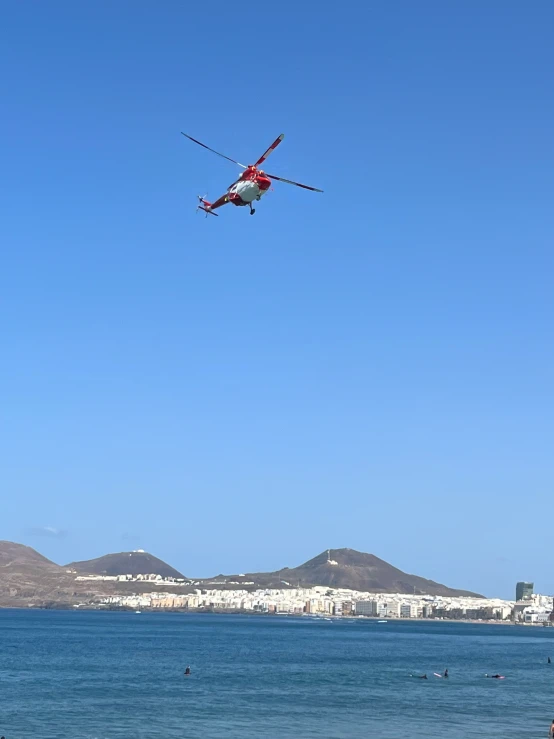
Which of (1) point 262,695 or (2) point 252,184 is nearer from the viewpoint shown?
(2) point 252,184

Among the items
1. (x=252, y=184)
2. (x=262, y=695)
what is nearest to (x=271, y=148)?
(x=252, y=184)

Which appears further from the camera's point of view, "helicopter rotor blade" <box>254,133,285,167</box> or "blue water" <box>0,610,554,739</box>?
"blue water" <box>0,610,554,739</box>

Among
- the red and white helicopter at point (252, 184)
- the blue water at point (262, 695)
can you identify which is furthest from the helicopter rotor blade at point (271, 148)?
the blue water at point (262, 695)

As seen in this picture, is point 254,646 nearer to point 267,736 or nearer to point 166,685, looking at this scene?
point 166,685

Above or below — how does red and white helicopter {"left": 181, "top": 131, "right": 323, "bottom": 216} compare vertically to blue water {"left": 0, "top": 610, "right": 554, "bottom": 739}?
above

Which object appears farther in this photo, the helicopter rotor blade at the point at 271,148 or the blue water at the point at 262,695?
the blue water at the point at 262,695

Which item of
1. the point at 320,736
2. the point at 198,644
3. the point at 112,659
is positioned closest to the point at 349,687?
the point at 320,736

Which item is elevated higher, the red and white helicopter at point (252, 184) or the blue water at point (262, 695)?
the red and white helicopter at point (252, 184)

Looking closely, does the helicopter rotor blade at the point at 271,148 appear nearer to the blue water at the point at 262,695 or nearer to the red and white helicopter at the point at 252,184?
the red and white helicopter at the point at 252,184

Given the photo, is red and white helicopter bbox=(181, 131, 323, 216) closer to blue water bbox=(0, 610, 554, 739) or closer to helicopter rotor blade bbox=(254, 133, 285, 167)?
helicopter rotor blade bbox=(254, 133, 285, 167)

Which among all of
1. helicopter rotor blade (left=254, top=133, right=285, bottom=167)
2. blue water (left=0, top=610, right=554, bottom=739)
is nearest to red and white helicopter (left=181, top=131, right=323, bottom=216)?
helicopter rotor blade (left=254, top=133, right=285, bottom=167)

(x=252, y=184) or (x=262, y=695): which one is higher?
(x=252, y=184)

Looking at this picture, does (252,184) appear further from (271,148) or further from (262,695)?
(262,695)
